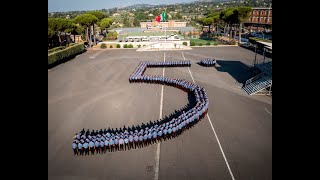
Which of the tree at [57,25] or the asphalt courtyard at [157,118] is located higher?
the tree at [57,25]

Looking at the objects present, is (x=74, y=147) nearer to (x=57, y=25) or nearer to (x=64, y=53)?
(x=64, y=53)

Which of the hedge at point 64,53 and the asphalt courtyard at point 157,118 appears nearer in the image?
the asphalt courtyard at point 157,118

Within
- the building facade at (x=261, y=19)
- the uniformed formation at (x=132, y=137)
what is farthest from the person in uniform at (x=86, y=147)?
the building facade at (x=261, y=19)

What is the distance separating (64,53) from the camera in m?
43.7

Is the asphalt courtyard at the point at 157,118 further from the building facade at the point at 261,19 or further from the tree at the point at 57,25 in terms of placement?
the building facade at the point at 261,19

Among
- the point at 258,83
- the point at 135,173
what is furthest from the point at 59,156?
the point at 258,83

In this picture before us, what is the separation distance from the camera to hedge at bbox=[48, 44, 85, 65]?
39469 mm

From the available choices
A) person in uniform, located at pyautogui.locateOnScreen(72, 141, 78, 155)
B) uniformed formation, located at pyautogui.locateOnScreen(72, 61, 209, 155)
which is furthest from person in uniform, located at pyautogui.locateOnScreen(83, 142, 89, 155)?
person in uniform, located at pyautogui.locateOnScreen(72, 141, 78, 155)

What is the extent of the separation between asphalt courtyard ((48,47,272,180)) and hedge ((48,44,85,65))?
14.1ft

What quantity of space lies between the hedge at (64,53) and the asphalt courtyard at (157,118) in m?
4.29

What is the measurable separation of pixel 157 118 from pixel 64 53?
3077 centimetres

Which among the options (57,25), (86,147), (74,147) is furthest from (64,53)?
(86,147)

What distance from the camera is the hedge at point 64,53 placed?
39.5 meters
